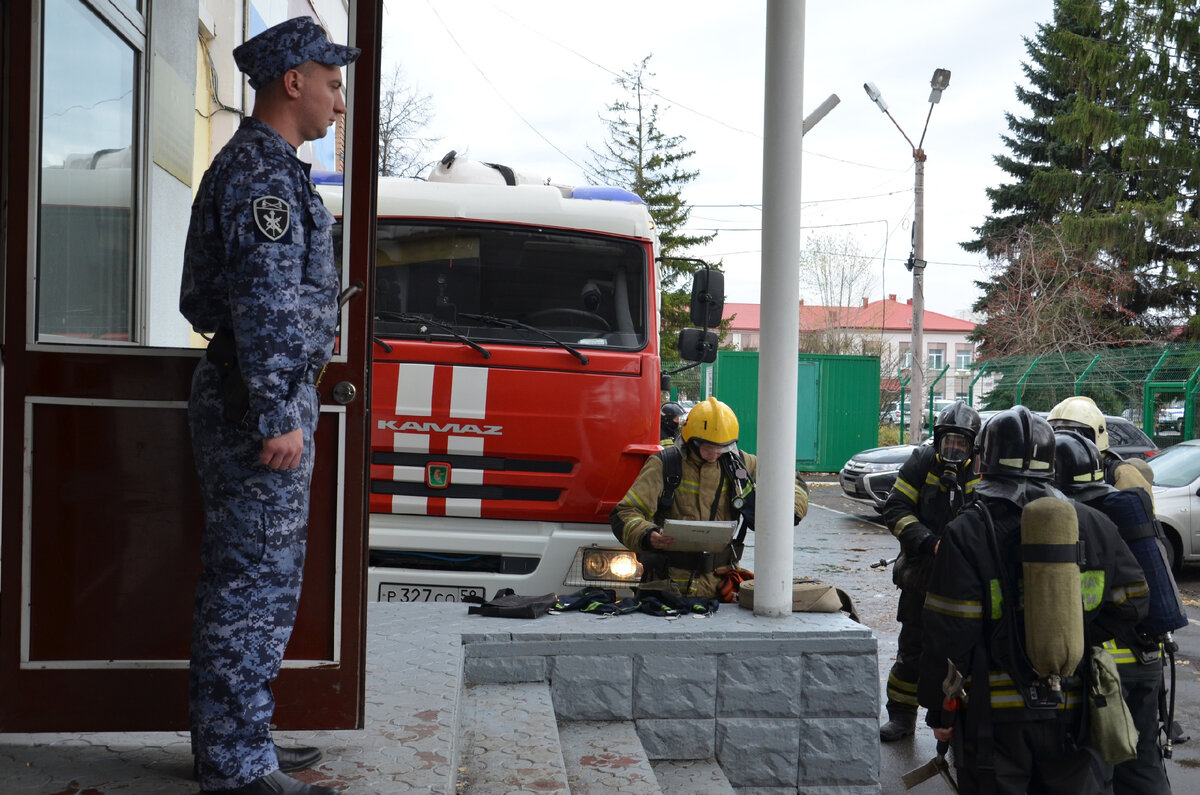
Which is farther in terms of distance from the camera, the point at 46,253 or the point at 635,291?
the point at 635,291

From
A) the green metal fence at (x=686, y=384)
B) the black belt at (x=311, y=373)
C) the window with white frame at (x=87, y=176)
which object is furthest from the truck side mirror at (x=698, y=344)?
the green metal fence at (x=686, y=384)

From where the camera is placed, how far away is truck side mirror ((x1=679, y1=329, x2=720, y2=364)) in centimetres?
627

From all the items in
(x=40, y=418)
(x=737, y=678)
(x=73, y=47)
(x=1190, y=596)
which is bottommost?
(x=1190, y=596)

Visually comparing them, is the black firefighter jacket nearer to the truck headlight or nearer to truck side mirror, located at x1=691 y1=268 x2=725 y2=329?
the truck headlight

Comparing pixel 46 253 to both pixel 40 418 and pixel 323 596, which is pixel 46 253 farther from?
pixel 323 596

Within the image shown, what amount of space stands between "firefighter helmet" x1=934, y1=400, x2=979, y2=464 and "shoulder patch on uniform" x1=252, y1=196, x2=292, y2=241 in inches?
156

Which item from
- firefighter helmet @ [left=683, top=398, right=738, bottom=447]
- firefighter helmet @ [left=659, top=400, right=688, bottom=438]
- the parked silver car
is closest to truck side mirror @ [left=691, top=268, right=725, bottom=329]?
firefighter helmet @ [left=683, top=398, right=738, bottom=447]

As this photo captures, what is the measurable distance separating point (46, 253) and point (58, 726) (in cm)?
140

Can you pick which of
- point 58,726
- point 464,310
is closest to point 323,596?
point 58,726

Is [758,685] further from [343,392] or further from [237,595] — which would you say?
[237,595]

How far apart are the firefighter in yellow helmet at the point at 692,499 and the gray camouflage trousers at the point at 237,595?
248cm

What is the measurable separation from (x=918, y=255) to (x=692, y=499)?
19.1 meters

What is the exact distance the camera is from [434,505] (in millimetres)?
5340

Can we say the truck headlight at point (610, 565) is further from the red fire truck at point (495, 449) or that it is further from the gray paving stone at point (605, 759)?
the gray paving stone at point (605, 759)
